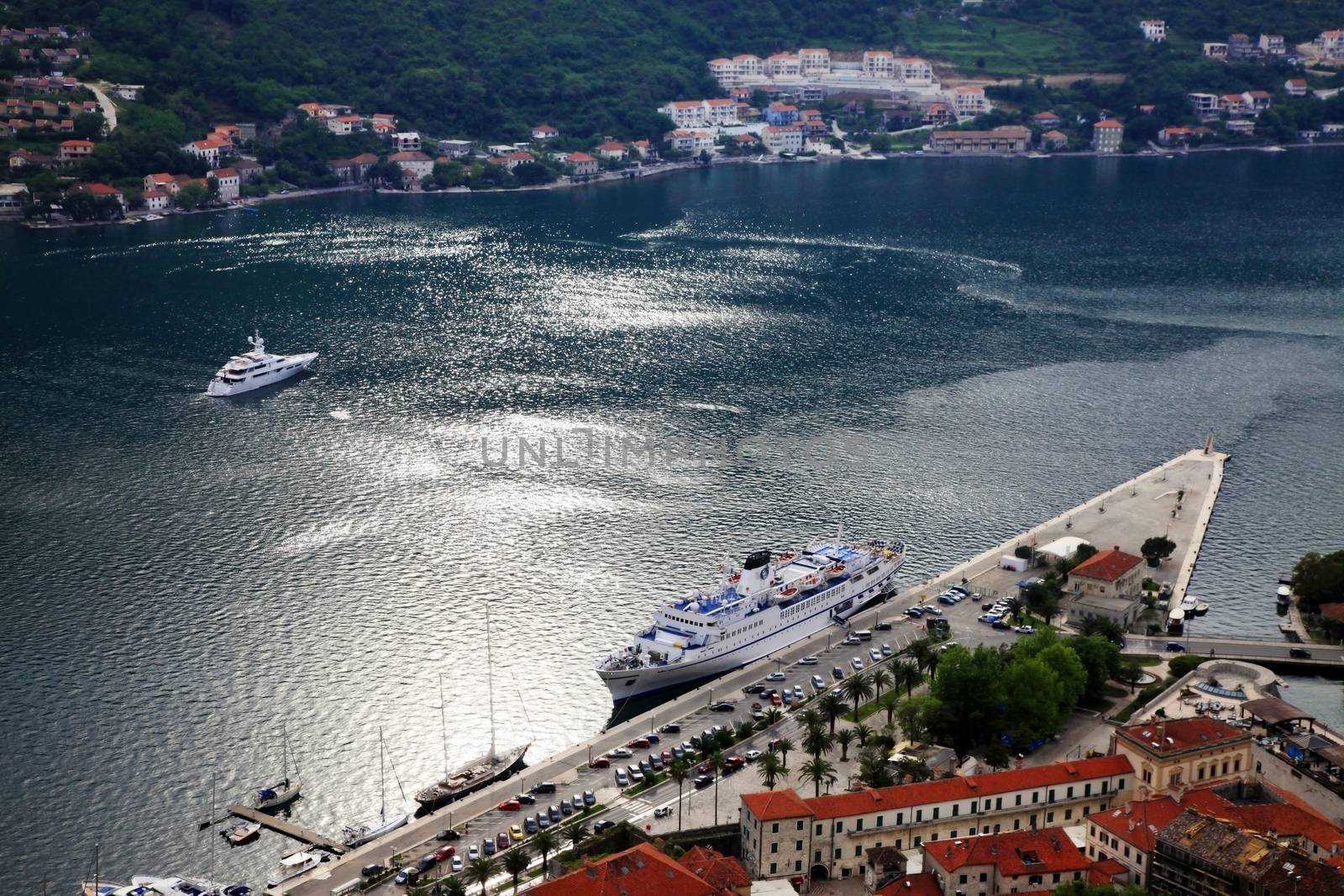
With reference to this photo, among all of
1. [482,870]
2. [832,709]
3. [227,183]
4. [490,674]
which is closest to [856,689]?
[832,709]

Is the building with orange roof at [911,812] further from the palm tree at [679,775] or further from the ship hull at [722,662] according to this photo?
the ship hull at [722,662]

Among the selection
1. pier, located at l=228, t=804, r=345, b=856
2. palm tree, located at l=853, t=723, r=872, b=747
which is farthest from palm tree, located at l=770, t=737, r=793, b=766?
pier, located at l=228, t=804, r=345, b=856

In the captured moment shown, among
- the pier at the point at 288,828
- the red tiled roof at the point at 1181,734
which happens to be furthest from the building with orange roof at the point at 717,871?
the red tiled roof at the point at 1181,734

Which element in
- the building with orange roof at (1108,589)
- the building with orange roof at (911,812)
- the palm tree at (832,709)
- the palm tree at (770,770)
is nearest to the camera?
the building with orange roof at (911,812)

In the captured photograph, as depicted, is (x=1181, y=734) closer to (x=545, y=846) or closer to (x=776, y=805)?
(x=776, y=805)

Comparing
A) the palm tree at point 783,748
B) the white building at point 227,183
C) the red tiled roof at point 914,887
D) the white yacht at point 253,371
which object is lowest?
the red tiled roof at point 914,887

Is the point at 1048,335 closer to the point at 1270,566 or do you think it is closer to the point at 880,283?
the point at 880,283

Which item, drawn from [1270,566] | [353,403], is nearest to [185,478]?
[353,403]
